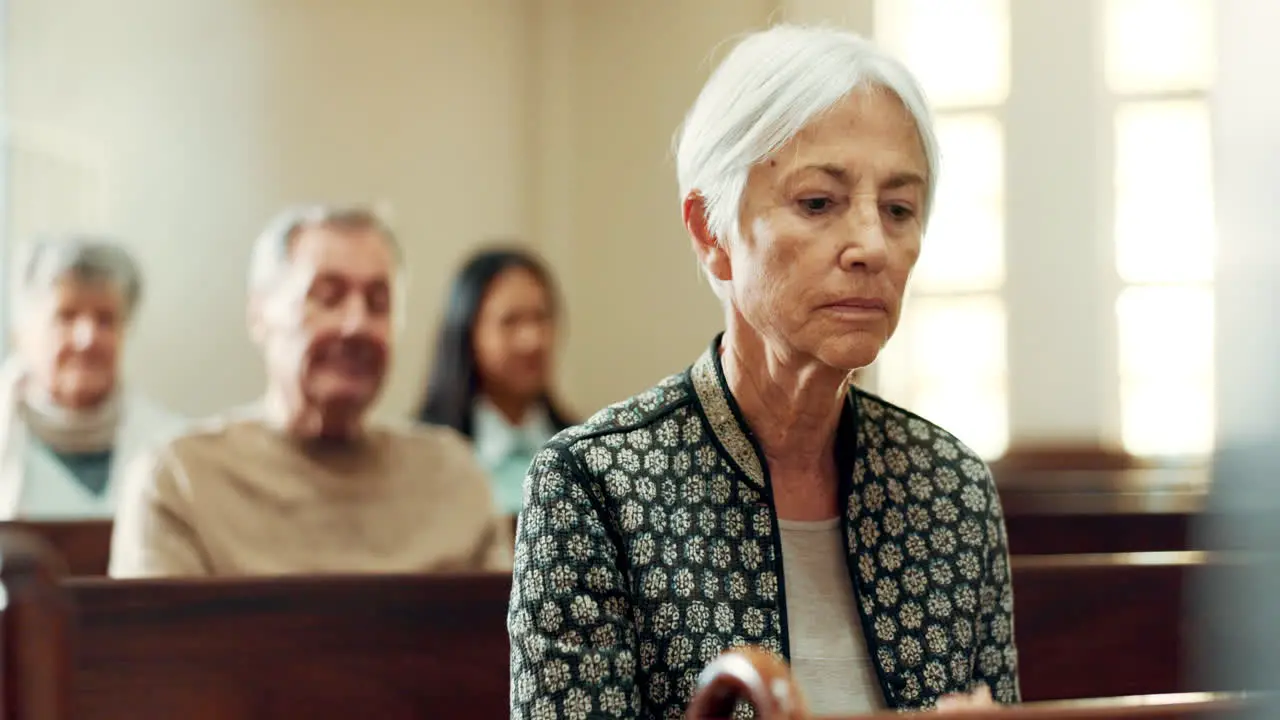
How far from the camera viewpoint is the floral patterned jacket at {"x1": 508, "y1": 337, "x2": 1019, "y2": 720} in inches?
66.1

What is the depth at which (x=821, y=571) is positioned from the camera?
1840 millimetres

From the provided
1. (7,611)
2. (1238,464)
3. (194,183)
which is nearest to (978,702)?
(1238,464)

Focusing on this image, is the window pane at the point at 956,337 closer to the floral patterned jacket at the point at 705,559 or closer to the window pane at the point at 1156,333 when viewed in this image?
the window pane at the point at 1156,333

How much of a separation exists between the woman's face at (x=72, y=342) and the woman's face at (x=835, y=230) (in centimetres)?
295

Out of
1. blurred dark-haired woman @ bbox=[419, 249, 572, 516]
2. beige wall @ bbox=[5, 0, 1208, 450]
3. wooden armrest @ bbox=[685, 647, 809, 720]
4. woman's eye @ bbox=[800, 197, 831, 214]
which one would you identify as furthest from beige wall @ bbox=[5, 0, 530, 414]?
wooden armrest @ bbox=[685, 647, 809, 720]

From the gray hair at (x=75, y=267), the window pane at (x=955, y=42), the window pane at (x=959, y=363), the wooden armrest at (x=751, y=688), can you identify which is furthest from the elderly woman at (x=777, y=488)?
the window pane at (x=955, y=42)

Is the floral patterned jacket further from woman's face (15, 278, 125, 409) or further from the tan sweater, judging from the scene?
woman's face (15, 278, 125, 409)

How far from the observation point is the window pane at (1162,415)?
7.07 m

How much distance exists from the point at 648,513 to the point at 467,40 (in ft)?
18.3

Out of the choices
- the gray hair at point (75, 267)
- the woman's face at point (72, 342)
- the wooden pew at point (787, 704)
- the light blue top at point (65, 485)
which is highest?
the gray hair at point (75, 267)

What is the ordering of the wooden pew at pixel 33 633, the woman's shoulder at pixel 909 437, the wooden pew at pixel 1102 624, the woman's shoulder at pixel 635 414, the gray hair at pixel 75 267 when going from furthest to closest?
the gray hair at pixel 75 267
the wooden pew at pixel 1102 624
the wooden pew at pixel 33 633
the woman's shoulder at pixel 909 437
the woman's shoulder at pixel 635 414

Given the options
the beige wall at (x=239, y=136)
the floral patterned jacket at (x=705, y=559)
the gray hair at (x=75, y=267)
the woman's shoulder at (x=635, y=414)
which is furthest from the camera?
the beige wall at (x=239, y=136)

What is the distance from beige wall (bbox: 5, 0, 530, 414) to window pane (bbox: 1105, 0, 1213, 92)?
2.88 meters

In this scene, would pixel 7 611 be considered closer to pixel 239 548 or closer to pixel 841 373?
pixel 239 548
